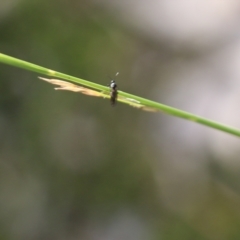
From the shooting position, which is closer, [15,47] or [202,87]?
[15,47]

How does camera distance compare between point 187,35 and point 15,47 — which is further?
point 187,35

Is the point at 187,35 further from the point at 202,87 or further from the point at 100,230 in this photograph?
the point at 100,230

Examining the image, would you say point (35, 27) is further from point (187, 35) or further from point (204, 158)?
point (204, 158)

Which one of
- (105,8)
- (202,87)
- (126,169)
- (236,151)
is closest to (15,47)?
(105,8)

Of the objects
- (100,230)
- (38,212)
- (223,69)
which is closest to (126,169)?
(100,230)

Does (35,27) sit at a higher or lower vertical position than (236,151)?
higher

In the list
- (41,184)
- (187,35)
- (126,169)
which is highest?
(187,35)
